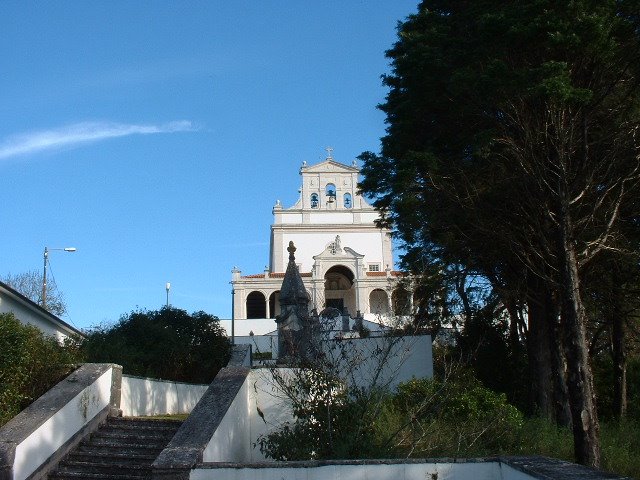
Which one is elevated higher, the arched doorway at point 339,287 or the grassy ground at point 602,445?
the arched doorway at point 339,287

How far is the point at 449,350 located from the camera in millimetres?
17906

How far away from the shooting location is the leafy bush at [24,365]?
30.4ft

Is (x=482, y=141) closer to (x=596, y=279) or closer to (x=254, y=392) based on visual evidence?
(x=596, y=279)

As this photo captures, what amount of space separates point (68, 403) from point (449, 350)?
35.9 ft

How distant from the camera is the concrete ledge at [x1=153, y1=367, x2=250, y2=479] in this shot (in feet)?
22.9

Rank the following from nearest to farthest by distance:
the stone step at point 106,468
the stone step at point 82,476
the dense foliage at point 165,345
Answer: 1. the stone step at point 82,476
2. the stone step at point 106,468
3. the dense foliage at point 165,345

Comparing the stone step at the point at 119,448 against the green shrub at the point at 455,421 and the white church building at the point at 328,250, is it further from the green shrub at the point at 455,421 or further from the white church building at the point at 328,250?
the white church building at the point at 328,250

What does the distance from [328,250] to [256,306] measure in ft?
22.7

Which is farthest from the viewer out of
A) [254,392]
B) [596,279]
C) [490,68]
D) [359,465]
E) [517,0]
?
[596,279]

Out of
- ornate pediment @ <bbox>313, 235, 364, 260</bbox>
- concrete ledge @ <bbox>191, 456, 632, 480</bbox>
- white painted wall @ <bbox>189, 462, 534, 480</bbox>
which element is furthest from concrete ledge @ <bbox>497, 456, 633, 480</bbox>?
ornate pediment @ <bbox>313, 235, 364, 260</bbox>

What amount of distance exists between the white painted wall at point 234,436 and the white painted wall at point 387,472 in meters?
1.12

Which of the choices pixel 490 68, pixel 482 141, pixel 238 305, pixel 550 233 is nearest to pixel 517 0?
pixel 490 68

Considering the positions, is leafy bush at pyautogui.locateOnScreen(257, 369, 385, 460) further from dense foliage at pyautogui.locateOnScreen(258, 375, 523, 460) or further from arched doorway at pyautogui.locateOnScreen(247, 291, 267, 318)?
arched doorway at pyautogui.locateOnScreen(247, 291, 267, 318)

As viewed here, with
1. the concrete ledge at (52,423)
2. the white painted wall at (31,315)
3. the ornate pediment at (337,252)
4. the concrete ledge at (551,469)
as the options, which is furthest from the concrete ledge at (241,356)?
the ornate pediment at (337,252)
